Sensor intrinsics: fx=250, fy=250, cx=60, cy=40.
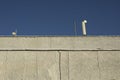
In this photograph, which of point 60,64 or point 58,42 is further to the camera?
point 58,42

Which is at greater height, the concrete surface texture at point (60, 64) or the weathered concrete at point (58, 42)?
Answer: the weathered concrete at point (58, 42)

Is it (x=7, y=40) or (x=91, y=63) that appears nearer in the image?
(x=91, y=63)

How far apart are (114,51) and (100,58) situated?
2.60 feet

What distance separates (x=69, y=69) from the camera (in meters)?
11.3

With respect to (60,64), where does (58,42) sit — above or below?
above

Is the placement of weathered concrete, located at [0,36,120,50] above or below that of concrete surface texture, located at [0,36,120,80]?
above

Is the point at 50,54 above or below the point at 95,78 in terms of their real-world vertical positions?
above

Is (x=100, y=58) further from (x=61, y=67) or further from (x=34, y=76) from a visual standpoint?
(x=34, y=76)

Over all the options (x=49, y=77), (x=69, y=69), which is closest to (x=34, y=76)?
(x=49, y=77)

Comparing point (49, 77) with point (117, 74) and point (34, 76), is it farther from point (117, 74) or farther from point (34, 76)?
point (117, 74)

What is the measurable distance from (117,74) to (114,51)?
3.64 feet

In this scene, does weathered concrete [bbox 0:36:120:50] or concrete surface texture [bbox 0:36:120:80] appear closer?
concrete surface texture [bbox 0:36:120:80]

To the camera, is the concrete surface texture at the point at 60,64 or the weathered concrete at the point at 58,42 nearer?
the concrete surface texture at the point at 60,64

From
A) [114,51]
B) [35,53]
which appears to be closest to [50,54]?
[35,53]
